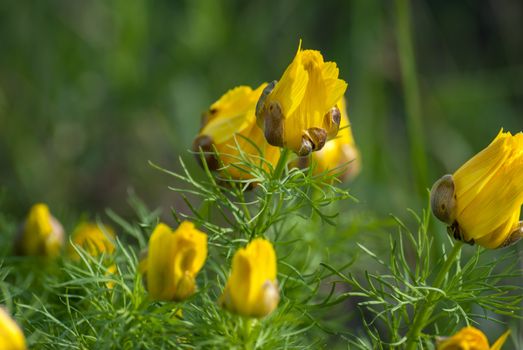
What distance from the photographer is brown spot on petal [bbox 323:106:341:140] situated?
79cm

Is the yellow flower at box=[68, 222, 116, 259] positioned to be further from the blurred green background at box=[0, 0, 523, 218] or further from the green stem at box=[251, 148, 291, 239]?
the blurred green background at box=[0, 0, 523, 218]

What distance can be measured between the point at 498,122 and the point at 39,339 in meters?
1.57

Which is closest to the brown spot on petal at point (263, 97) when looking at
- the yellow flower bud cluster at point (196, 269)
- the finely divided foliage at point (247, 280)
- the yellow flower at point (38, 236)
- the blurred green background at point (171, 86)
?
the finely divided foliage at point (247, 280)

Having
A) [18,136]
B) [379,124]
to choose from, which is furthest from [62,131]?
[379,124]

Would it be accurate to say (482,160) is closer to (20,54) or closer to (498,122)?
(498,122)

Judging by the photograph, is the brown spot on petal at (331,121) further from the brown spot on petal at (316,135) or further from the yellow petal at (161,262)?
the yellow petal at (161,262)

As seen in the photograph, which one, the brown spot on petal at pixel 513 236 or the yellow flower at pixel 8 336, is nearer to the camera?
the yellow flower at pixel 8 336

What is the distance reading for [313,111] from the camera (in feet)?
2.54

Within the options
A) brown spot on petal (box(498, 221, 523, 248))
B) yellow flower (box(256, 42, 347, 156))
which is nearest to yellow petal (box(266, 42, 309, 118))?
yellow flower (box(256, 42, 347, 156))

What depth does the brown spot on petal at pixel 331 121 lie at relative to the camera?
0.79 meters

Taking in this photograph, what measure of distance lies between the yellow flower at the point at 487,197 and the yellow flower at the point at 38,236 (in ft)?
1.56

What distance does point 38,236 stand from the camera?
1035 mm

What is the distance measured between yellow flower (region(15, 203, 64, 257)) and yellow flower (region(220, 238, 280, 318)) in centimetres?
42

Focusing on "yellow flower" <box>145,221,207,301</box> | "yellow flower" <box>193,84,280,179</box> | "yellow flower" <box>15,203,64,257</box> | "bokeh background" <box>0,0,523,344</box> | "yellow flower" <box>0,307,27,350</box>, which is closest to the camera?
"yellow flower" <box>0,307,27,350</box>
